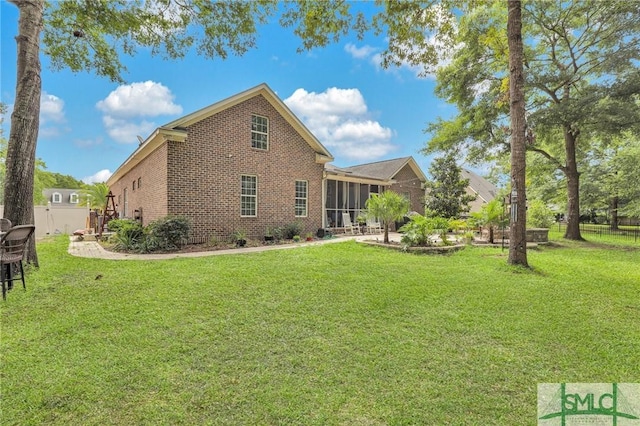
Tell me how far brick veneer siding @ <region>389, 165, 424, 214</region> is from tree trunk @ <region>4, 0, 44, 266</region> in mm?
16415

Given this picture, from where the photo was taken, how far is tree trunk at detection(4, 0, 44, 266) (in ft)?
18.2

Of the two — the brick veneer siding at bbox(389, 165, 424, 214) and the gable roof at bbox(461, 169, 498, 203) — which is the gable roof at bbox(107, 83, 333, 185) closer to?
the brick veneer siding at bbox(389, 165, 424, 214)

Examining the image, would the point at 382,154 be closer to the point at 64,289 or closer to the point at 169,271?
the point at 169,271

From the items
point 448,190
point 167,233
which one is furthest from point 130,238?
point 448,190

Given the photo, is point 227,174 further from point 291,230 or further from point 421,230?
point 421,230

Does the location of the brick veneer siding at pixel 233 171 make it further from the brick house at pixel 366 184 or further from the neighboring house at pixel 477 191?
the neighboring house at pixel 477 191

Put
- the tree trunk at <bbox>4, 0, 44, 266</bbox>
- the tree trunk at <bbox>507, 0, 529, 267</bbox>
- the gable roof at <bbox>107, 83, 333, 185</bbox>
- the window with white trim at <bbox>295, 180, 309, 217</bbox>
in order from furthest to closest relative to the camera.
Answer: the window with white trim at <bbox>295, 180, 309, 217</bbox>
the gable roof at <bbox>107, 83, 333, 185</bbox>
the tree trunk at <bbox>507, 0, 529, 267</bbox>
the tree trunk at <bbox>4, 0, 44, 266</bbox>

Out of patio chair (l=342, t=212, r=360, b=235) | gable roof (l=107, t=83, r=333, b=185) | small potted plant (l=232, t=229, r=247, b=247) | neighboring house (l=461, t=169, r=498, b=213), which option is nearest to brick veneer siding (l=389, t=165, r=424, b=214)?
patio chair (l=342, t=212, r=360, b=235)

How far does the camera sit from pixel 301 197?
13742 mm

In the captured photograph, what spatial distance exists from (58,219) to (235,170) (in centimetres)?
1368

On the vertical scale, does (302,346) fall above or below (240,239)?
below

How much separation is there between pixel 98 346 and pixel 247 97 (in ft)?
34.1

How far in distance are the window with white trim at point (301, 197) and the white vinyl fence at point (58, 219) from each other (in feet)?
42.7

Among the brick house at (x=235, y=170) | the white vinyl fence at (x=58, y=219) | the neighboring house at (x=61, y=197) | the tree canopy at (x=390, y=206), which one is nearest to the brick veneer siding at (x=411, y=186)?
the brick house at (x=235, y=170)
